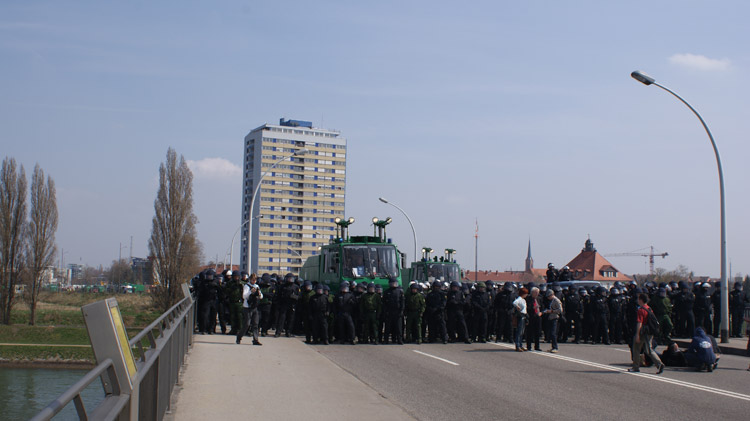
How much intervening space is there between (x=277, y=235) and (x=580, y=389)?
135m

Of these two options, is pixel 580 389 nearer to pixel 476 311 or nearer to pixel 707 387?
pixel 707 387

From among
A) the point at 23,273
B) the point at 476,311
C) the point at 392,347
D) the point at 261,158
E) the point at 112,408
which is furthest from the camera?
the point at 261,158

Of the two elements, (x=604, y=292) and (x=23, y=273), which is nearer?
(x=604, y=292)

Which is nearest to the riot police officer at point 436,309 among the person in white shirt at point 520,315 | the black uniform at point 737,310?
the person in white shirt at point 520,315

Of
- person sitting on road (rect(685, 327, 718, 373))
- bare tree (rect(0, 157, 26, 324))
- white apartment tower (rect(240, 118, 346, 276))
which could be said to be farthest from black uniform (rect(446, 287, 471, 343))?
white apartment tower (rect(240, 118, 346, 276))

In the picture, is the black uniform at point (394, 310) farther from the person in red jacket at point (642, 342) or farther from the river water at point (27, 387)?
the river water at point (27, 387)

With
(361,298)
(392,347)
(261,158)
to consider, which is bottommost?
(392,347)

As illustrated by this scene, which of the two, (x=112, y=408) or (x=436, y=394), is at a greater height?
(x=112, y=408)

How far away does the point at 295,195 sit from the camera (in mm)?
146250

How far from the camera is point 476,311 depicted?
2089cm

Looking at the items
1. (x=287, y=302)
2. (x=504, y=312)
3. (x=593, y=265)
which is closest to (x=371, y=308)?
(x=287, y=302)

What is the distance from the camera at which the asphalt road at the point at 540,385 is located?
9828 millimetres

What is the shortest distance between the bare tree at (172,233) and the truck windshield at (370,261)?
34.1 meters

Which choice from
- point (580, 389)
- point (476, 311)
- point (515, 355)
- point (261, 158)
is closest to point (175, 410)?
point (580, 389)
